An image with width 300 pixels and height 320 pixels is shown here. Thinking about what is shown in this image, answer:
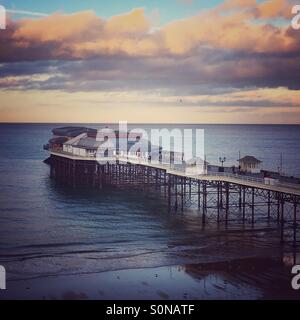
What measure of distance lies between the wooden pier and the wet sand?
17.4 ft

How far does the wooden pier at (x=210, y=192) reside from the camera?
3016 centimetres

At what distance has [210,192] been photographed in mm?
45000

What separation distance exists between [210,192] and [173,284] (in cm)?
2333

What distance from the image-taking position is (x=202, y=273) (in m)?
23.5

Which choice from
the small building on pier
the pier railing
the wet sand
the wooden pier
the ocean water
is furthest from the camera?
the small building on pier

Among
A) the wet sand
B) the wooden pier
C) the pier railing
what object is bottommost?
the wet sand

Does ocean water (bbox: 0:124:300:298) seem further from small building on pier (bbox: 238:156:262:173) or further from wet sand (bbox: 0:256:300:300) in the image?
small building on pier (bbox: 238:156:262:173)

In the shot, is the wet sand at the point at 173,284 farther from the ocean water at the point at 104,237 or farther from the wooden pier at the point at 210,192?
the wooden pier at the point at 210,192

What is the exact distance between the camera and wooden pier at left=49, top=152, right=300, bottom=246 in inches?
1187

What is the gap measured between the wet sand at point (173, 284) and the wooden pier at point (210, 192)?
5294 millimetres

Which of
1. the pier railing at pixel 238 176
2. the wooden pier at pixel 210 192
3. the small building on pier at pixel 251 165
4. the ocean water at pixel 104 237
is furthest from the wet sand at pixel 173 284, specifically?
the small building on pier at pixel 251 165

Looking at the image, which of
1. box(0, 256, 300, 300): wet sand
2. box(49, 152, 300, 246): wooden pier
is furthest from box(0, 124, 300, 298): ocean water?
box(49, 152, 300, 246): wooden pier
